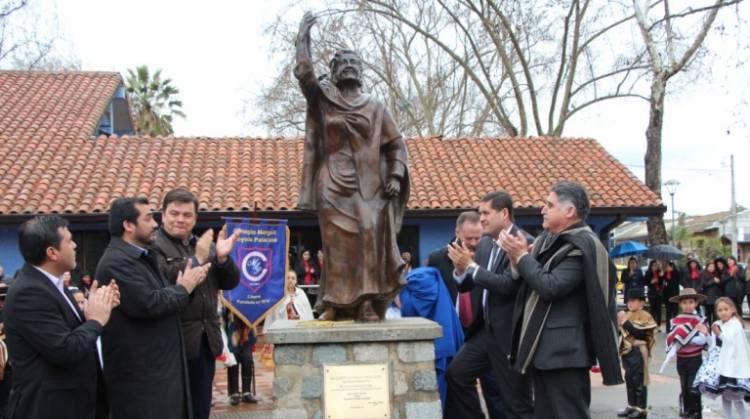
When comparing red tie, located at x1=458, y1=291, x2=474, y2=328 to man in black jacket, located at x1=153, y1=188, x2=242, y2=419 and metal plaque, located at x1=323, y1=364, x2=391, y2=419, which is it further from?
man in black jacket, located at x1=153, y1=188, x2=242, y2=419

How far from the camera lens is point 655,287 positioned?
17.2 metres

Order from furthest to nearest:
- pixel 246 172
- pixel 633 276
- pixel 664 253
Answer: pixel 664 253 < pixel 633 276 < pixel 246 172

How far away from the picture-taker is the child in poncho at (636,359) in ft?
23.2

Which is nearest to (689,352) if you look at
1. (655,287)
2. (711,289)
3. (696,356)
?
(696,356)

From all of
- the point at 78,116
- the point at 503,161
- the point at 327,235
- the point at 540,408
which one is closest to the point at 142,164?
the point at 78,116

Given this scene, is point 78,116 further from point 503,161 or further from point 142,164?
point 503,161

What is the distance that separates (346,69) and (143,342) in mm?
2467

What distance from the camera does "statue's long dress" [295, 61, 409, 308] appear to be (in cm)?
539

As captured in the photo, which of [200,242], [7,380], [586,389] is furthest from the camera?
[7,380]

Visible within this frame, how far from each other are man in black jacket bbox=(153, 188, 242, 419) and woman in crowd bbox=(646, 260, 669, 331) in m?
13.9

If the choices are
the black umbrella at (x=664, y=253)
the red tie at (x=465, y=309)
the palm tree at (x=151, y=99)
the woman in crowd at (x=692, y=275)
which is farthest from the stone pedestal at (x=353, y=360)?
the palm tree at (x=151, y=99)

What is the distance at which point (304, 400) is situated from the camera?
16.4 feet

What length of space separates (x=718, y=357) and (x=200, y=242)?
4.83 metres

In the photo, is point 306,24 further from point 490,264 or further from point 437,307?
point 437,307
